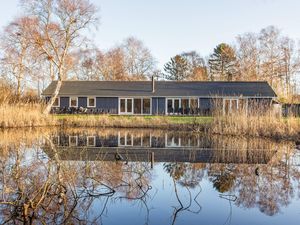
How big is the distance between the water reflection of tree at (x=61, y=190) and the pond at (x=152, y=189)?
1 centimetres

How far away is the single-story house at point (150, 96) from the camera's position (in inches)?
1011

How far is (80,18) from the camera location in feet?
82.4

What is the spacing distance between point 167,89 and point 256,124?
13573 mm

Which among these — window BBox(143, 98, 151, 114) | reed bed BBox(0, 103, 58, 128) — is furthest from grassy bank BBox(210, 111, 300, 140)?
window BBox(143, 98, 151, 114)

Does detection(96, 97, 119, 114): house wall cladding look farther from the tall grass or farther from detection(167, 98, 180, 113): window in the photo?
the tall grass

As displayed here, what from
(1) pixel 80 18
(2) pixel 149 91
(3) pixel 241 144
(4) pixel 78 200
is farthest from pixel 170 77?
(4) pixel 78 200

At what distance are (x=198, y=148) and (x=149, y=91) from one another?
53.6ft

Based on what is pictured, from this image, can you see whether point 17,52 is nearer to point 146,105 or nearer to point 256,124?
point 146,105

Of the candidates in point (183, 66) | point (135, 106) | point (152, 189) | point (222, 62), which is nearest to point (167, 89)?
point (135, 106)

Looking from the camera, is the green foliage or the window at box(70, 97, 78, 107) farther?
the green foliage

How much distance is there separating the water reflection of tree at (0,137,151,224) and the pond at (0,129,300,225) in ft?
0.04

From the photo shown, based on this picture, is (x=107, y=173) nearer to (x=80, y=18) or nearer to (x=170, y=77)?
(x=80, y=18)

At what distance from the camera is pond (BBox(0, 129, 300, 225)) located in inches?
180

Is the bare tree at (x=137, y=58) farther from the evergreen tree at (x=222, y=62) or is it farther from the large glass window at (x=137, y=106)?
the large glass window at (x=137, y=106)
